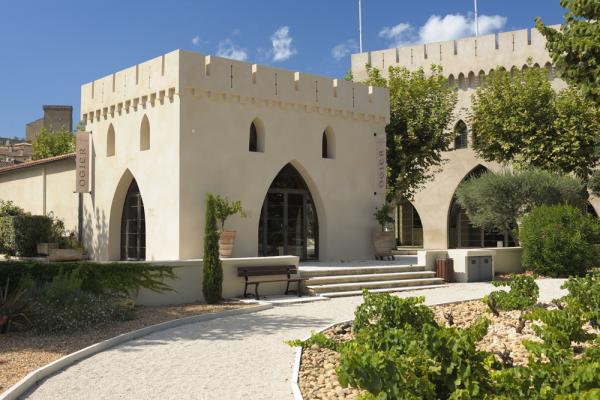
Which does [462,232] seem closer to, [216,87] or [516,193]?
[516,193]

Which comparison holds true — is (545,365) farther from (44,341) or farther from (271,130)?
(271,130)

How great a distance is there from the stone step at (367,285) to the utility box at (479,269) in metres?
1.18

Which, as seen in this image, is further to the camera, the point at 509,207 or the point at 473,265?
the point at 509,207

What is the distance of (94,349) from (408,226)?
30.9 m

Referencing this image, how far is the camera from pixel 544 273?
19.4m

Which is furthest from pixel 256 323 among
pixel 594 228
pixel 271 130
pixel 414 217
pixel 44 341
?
pixel 414 217

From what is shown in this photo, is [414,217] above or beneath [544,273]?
above

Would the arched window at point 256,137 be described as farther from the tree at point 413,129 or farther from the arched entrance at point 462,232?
the arched entrance at point 462,232

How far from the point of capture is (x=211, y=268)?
1380 cm

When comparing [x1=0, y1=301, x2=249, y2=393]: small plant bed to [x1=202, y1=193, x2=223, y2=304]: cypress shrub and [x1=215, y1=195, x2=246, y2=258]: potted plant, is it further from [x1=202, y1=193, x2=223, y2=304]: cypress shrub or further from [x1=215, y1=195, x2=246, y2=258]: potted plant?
[x1=215, y1=195, x2=246, y2=258]: potted plant

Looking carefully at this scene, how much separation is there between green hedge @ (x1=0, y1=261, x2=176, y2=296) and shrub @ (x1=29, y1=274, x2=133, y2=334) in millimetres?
556

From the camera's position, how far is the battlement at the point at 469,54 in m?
31.6

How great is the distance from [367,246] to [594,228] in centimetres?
707

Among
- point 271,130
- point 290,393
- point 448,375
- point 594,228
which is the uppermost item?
point 271,130
